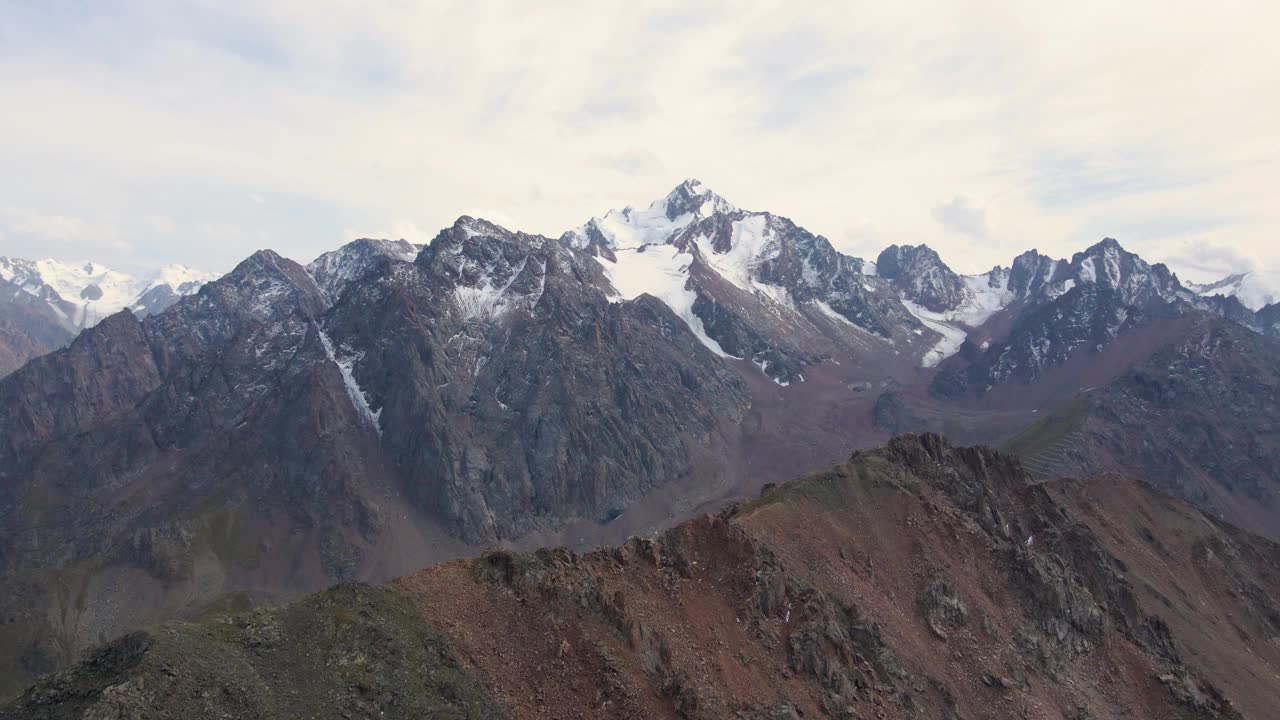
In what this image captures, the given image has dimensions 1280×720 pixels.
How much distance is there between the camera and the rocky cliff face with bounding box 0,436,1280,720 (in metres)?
52.2

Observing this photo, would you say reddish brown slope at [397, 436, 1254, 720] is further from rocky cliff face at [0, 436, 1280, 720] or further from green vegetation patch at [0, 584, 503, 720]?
green vegetation patch at [0, 584, 503, 720]

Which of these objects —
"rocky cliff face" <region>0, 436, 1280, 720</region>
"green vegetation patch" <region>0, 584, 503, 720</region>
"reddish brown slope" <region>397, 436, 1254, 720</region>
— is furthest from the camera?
"reddish brown slope" <region>397, 436, 1254, 720</region>

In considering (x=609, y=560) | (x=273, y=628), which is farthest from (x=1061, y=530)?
(x=273, y=628)

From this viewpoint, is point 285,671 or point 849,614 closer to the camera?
point 285,671

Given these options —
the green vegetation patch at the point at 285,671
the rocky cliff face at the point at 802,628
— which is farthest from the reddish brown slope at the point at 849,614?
the green vegetation patch at the point at 285,671

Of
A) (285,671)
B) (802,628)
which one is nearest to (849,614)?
(802,628)

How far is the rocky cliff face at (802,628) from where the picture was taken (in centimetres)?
5216

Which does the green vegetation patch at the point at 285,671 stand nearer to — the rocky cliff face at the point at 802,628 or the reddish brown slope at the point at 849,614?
the rocky cliff face at the point at 802,628

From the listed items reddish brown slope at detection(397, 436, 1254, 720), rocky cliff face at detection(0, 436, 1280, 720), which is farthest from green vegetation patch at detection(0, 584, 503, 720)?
reddish brown slope at detection(397, 436, 1254, 720)

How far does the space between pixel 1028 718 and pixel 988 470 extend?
4481 centimetres

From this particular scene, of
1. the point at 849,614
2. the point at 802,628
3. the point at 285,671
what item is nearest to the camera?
the point at 285,671

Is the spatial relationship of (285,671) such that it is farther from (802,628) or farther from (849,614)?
(849,614)

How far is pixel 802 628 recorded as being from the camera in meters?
71.8

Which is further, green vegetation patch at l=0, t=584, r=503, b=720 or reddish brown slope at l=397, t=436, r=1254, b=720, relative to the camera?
reddish brown slope at l=397, t=436, r=1254, b=720
